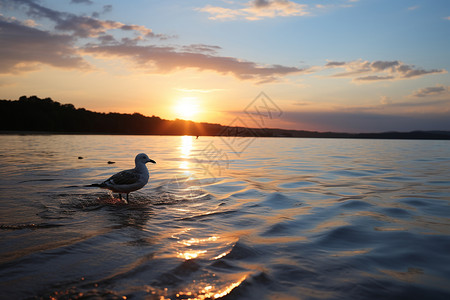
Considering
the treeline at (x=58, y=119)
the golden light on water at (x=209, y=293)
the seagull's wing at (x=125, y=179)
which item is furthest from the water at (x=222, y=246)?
the treeline at (x=58, y=119)

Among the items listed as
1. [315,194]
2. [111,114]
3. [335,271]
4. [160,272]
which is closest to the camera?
[160,272]

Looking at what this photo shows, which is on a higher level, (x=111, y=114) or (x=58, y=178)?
(x=111, y=114)

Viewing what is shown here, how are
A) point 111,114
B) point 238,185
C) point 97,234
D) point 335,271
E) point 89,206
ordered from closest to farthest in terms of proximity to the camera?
point 335,271 → point 97,234 → point 89,206 → point 238,185 → point 111,114

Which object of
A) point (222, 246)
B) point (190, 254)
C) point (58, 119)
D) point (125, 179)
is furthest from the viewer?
point (58, 119)

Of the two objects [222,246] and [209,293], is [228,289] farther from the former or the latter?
[222,246]

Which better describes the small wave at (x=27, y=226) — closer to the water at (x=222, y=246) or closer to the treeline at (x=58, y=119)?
the water at (x=222, y=246)

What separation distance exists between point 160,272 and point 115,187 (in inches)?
244

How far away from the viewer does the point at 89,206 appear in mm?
9477

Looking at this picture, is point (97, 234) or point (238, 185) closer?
point (97, 234)

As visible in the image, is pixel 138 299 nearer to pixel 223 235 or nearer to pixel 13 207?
pixel 223 235

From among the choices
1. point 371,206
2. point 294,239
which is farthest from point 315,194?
point 294,239

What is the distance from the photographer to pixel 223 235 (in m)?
6.68

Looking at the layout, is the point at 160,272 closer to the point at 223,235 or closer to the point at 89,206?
the point at 223,235

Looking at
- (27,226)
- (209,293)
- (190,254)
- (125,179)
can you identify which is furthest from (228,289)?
(125,179)
